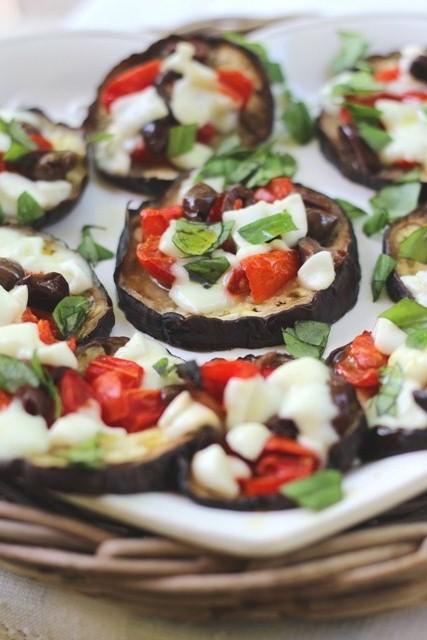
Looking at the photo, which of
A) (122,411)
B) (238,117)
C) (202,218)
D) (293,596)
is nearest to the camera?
(293,596)

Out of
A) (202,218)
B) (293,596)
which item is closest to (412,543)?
(293,596)

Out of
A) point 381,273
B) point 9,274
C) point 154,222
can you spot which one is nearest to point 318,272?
point 381,273

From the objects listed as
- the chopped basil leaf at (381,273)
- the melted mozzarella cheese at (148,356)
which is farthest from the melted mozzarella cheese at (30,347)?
the chopped basil leaf at (381,273)

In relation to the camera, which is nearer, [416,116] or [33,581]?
[33,581]

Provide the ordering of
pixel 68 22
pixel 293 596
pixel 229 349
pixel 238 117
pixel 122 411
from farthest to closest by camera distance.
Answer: pixel 68 22 < pixel 238 117 < pixel 229 349 < pixel 122 411 < pixel 293 596

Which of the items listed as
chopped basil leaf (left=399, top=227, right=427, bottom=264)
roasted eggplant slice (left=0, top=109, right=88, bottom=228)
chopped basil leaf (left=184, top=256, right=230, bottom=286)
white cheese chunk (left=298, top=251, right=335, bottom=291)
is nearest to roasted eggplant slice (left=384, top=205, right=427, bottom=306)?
chopped basil leaf (left=399, top=227, right=427, bottom=264)

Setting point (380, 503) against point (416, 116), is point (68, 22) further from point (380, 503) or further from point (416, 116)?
point (380, 503)

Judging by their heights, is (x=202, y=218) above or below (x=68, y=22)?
above
